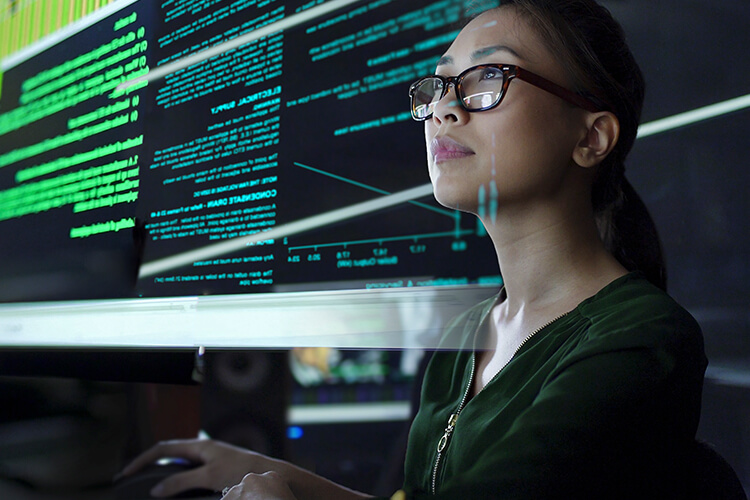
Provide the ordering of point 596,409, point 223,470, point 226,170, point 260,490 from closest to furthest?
point 596,409 → point 260,490 → point 223,470 → point 226,170

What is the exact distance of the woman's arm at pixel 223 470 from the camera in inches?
25.9

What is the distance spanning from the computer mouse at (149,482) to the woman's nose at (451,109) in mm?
530

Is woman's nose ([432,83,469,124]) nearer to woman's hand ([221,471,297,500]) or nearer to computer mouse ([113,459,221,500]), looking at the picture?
woman's hand ([221,471,297,500])

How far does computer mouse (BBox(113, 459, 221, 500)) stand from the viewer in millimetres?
760

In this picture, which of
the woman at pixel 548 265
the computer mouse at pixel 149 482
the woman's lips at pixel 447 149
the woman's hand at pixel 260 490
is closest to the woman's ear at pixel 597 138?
the woman at pixel 548 265

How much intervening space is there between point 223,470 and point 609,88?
64 centimetres

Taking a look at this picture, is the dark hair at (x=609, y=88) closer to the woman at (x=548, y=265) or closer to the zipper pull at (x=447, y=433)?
the woman at (x=548, y=265)

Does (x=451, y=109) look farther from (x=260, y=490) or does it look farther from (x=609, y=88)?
(x=260, y=490)

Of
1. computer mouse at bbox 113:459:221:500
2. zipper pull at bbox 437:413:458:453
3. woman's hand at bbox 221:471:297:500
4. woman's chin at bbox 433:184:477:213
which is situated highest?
woman's chin at bbox 433:184:477:213

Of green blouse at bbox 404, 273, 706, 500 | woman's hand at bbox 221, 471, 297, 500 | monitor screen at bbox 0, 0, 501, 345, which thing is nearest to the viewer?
green blouse at bbox 404, 273, 706, 500

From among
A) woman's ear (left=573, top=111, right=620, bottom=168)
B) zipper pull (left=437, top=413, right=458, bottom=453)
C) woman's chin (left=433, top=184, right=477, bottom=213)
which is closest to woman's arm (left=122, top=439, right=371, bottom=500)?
zipper pull (left=437, top=413, right=458, bottom=453)

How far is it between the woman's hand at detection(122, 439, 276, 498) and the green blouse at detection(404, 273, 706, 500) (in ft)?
1.01

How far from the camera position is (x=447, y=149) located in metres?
0.60

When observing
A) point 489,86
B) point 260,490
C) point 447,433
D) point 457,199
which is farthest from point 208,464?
point 489,86
